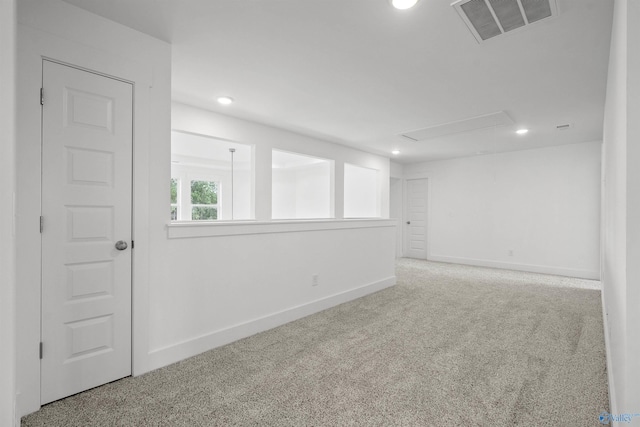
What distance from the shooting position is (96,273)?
195 cm

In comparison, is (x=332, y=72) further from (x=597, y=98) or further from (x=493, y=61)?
(x=597, y=98)

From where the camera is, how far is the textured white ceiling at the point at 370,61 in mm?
1911

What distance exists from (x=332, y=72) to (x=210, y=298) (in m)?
2.23

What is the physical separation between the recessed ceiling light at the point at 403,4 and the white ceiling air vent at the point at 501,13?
0.24 meters

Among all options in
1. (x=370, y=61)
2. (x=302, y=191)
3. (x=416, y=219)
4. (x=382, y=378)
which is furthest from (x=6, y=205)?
(x=302, y=191)

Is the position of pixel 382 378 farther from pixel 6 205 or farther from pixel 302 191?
pixel 302 191

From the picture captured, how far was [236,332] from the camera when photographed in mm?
2711

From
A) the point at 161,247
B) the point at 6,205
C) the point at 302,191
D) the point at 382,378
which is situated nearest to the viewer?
the point at 6,205

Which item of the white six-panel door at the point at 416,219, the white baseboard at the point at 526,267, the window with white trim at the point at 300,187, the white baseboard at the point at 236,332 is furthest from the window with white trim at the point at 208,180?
the white baseboard at the point at 526,267

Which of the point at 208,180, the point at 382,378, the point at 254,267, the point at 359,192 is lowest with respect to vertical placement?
the point at 382,378

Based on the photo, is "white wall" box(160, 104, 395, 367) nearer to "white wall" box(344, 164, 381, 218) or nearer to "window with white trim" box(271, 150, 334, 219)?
"white wall" box(344, 164, 381, 218)

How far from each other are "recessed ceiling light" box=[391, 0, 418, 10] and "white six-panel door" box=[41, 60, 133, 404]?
1.81m

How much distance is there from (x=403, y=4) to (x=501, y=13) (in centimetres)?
62

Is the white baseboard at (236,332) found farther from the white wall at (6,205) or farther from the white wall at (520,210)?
the white wall at (520,210)
